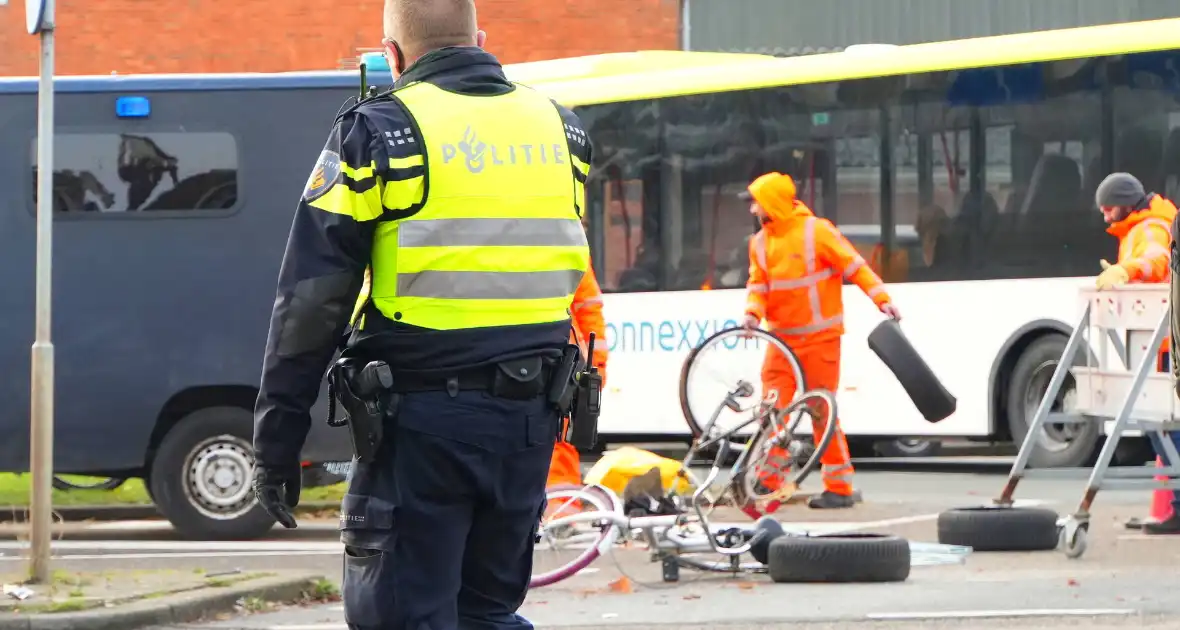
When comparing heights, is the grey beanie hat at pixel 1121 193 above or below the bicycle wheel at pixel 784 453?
above

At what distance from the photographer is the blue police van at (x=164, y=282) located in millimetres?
11070

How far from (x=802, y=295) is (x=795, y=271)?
0.14m

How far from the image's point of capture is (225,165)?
11.2 meters

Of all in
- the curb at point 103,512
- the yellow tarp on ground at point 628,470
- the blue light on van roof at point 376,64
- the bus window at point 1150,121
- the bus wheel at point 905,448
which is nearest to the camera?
the yellow tarp on ground at point 628,470

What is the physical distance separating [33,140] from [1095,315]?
5.50m

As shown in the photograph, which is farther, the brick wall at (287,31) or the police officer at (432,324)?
the brick wall at (287,31)

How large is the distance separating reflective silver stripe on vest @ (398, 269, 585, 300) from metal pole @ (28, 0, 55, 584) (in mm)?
4219

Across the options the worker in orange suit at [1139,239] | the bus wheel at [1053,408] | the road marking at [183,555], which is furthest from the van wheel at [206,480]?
the bus wheel at [1053,408]

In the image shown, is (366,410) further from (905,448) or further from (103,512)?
(905,448)

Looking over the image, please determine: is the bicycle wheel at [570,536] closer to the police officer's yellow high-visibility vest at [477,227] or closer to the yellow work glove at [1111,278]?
the yellow work glove at [1111,278]

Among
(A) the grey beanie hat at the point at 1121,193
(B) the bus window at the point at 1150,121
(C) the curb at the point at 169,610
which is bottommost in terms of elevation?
(C) the curb at the point at 169,610

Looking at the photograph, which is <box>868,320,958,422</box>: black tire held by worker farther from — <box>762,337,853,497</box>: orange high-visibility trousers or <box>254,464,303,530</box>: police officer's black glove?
<box>254,464,303,530</box>: police officer's black glove

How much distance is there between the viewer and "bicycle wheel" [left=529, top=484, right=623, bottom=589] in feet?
27.8

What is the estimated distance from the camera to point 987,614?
25.1 ft
